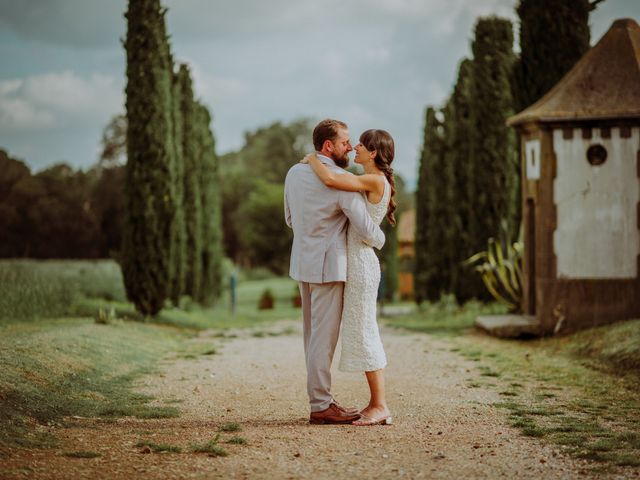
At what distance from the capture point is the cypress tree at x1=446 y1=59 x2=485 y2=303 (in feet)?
56.0

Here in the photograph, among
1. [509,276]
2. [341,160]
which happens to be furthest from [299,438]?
[509,276]

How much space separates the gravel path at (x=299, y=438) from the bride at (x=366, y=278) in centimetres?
30

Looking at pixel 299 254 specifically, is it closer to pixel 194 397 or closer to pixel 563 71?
pixel 194 397

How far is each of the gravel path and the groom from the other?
35 cm

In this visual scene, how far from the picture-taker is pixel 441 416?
6.35 m

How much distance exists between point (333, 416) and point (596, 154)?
7132 millimetres

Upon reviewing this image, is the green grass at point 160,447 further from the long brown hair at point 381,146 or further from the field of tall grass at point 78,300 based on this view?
the field of tall grass at point 78,300

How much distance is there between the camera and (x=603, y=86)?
38.8 feet

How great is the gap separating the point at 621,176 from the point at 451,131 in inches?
305

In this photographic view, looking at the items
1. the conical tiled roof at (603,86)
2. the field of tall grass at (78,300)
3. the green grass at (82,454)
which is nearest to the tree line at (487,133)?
the conical tiled roof at (603,86)

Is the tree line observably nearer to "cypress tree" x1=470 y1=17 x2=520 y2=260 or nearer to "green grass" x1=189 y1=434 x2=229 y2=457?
"cypress tree" x1=470 y1=17 x2=520 y2=260

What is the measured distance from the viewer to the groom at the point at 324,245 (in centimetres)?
597

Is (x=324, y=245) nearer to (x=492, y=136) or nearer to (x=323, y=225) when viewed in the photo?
(x=323, y=225)

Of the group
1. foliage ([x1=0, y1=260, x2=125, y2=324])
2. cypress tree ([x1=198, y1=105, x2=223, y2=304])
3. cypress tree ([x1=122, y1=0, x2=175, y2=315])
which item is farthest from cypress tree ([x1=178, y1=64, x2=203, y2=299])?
cypress tree ([x1=122, y1=0, x2=175, y2=315])
